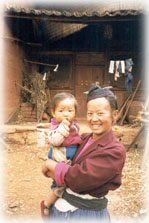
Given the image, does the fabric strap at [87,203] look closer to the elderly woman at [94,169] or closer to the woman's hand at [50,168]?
the elderly woman at [94,169]

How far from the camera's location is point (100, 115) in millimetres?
1343

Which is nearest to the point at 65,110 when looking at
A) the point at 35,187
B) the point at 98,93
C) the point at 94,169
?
the point at 98,93

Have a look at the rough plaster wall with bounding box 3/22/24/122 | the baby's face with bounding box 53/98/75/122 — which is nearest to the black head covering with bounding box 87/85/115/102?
the baby's face with bounding box 53/98/75/122

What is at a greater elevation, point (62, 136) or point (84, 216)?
point (62, 136)

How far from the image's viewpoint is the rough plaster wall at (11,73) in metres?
6.09

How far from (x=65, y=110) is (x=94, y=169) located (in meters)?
0.53

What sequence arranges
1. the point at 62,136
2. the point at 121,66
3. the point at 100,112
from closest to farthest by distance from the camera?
the point at 100,112 < the point at 62,136 < the point at 121,66

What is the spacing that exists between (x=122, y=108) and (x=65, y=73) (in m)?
2.24

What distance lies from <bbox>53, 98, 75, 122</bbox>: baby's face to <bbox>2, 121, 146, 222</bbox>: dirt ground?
2185 mm

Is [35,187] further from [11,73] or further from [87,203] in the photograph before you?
[11,73]

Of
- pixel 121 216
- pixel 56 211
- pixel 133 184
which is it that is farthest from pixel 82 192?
pixel 133 184

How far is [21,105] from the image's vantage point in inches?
273

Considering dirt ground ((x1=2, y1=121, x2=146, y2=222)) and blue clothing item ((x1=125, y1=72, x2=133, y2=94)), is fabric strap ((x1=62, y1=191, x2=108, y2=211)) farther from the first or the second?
blue clothing item ((x1=125, y1=72, x2=133, y2=94))

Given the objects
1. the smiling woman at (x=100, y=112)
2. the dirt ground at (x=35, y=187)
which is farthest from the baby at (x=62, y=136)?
the dirt ground at (x=35, y=187)
